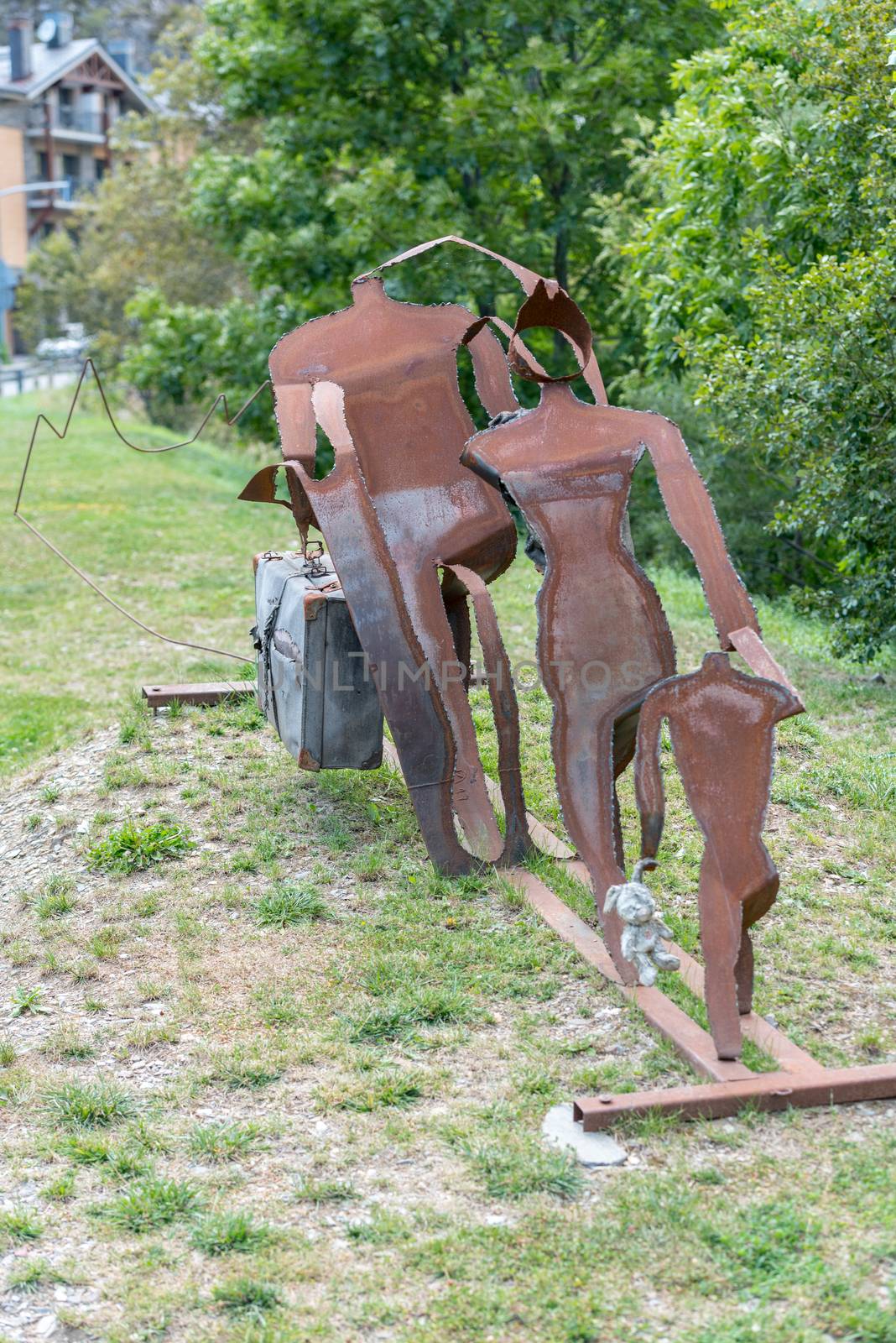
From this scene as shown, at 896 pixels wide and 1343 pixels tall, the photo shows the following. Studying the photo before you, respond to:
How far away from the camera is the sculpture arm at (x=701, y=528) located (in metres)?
4.16

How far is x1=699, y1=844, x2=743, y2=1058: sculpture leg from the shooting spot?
148 inches

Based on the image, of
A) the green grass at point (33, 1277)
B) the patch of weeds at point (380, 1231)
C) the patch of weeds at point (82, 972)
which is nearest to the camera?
the green grass at point (33, 1277)

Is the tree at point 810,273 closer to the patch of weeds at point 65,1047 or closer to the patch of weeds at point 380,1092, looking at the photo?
the patch of weeds at point 380,1092

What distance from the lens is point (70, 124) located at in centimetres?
5962

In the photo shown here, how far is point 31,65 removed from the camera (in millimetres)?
57094

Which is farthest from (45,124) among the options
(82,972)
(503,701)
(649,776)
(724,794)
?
(724,794)

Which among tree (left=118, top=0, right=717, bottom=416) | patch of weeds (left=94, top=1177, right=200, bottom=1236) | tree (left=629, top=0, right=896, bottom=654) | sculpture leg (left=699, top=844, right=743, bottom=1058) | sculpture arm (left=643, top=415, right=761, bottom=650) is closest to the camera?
patch of weeds (left=94, top=1177, right=200, bottom=1236)

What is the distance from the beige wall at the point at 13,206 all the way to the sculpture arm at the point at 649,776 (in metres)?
57.5

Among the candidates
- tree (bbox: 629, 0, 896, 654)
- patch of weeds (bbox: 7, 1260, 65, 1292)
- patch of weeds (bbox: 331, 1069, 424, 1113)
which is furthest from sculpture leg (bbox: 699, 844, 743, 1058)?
tree (bbox: 629, 0, 896, 654)

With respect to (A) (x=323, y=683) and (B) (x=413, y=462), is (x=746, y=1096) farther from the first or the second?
(B) (x=413, y=462)

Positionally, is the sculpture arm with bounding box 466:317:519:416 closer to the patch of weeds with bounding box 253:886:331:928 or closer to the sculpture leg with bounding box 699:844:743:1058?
the patch of weeds with bounding box 253:886:331:928

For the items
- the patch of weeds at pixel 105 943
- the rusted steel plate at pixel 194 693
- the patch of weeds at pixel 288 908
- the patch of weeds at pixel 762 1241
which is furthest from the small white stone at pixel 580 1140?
the rusted steel plate at pixel 194 693

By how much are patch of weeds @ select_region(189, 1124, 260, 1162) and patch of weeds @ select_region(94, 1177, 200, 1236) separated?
0.52 feet

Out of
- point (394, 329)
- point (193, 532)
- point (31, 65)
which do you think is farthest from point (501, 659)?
point (31, 65)
